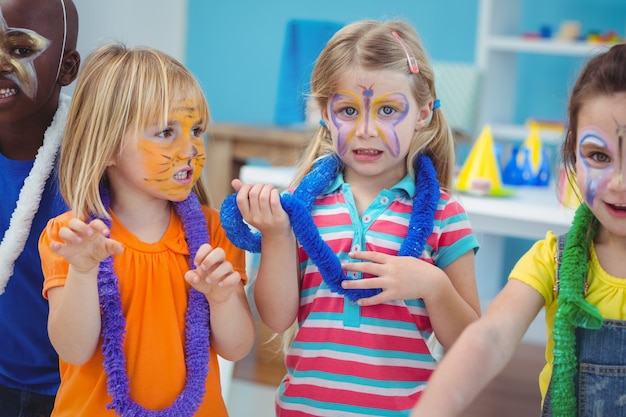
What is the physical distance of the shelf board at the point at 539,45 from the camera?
169 inches

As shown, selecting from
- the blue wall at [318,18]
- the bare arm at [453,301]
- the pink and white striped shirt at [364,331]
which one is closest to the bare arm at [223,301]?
the pink and white striped shirt at [364,331]

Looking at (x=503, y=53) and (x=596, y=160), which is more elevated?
(x=596, y=160)

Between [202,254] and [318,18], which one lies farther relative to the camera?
[318,18]

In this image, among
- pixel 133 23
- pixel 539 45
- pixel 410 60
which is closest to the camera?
pixel 410 60

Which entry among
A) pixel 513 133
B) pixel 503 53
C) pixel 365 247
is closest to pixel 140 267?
pixel 365 247

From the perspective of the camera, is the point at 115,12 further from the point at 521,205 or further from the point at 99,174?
the point at 521,205

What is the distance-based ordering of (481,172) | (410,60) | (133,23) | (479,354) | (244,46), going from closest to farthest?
(479,354)
(410,60)
(133,23)
(481,172)
(244,46)

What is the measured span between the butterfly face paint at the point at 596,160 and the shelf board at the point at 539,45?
313 centimetres

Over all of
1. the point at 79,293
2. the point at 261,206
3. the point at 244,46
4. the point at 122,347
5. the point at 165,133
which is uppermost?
the point at 165,133

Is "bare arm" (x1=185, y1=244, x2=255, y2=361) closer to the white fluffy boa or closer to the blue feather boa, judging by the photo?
the blue feather boa

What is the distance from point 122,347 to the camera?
56.3 inches

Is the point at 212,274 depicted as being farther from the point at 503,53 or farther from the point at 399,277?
the point at 503,53

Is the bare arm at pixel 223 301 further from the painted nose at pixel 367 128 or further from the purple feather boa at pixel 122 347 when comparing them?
the painted nose at pixel 367 128

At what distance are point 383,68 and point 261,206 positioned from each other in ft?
1.10
